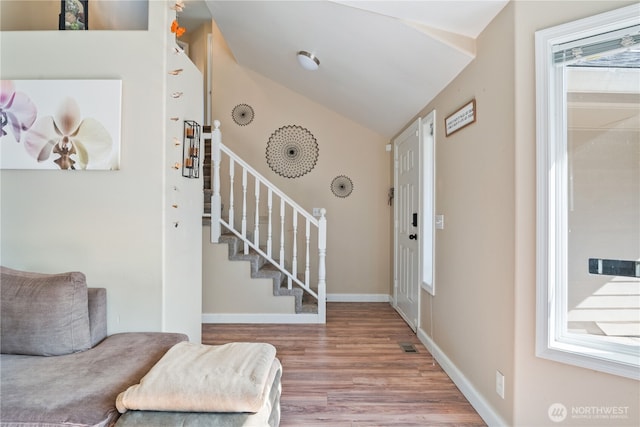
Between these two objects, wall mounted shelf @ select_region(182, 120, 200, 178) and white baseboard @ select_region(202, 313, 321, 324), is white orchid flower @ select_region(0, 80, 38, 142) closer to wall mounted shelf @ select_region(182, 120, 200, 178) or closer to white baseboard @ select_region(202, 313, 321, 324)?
wall mounted shelf @ select_region(182, 120, 200, 178)

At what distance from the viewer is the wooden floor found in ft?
6.25

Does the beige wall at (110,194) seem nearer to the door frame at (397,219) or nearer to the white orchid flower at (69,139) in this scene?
the white orchid flower at (69,139)

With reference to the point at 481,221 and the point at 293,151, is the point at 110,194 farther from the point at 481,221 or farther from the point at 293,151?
the point at 293,151

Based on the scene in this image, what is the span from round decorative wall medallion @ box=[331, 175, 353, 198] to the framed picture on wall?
119 inches

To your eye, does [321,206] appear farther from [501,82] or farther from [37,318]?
[37,318]

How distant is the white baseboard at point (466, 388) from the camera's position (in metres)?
1.80

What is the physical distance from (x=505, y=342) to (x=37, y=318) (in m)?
2.37

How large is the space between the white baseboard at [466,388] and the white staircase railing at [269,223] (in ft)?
4.15

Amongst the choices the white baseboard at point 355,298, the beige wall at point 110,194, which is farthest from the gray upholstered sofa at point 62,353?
the white baseboard at point 355,298

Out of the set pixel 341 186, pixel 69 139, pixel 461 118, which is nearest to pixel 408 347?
pixel 461 118

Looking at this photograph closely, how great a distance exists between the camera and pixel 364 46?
2621mm

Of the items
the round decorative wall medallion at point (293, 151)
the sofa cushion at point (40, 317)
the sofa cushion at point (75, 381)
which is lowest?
the sofa cushion at point (75, 381)

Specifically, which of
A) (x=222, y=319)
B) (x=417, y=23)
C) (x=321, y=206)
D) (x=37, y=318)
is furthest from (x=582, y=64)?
(x=222, y=319)

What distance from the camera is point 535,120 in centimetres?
162
